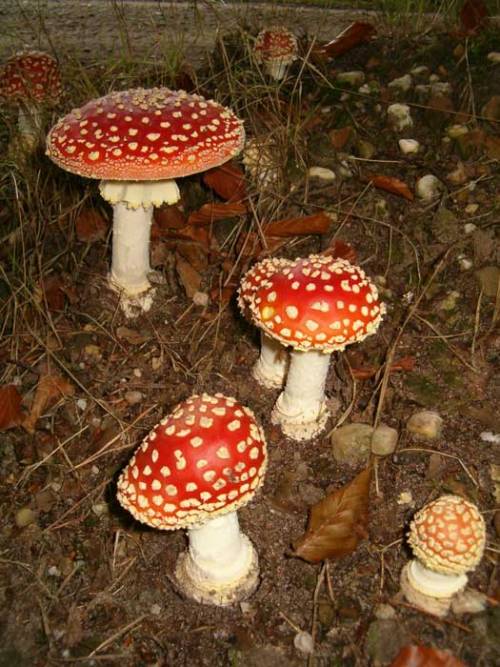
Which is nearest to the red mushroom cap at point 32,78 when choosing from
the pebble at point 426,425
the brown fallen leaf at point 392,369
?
the brown fallen leaf at point 392,369

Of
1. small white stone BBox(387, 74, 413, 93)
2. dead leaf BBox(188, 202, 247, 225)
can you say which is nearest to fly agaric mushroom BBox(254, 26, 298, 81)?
small white stone BBox(387, 74, 413, 93)

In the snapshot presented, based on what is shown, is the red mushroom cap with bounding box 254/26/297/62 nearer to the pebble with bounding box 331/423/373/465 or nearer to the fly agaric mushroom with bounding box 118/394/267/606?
the pebble with bounding box 331/423/373/465

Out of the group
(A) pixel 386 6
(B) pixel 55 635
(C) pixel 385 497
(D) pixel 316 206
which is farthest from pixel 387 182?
(B) pixel 55 635

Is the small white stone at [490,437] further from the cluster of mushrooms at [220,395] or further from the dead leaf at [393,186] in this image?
the dead leaf at [393,186]

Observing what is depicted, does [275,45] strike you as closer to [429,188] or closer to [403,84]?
[403,84]

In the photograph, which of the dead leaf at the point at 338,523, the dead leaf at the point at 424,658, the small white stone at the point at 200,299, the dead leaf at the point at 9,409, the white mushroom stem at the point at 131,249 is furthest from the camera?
the small white stone at the point at 200,299

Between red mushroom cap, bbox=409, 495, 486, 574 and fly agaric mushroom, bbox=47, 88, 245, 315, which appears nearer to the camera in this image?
red mushroom cap, bbox=409, 495, 486, 574

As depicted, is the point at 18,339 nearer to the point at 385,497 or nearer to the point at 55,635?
the point at 55,635
